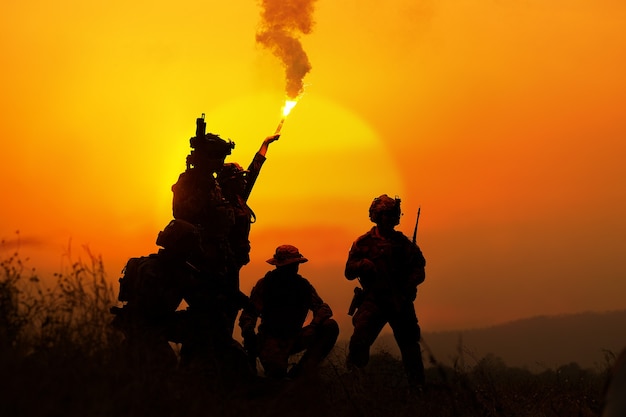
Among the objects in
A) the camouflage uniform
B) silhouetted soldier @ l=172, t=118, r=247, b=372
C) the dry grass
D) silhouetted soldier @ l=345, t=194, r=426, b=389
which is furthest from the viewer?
silhouetted soldier @ l=345, t=194, r=426, b=389

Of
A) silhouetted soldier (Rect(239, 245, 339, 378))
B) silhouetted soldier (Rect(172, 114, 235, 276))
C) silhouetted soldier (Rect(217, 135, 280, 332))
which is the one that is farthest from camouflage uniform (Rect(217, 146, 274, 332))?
silhouetted soldier (Rect(172, 114, 235, 276))

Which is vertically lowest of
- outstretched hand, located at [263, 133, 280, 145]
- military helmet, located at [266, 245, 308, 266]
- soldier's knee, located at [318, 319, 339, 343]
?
soldier's knee, located at [318, 319, 339, 343]

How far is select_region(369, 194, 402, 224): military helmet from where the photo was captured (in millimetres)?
14852

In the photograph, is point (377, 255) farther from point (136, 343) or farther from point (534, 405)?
point (136, 343)

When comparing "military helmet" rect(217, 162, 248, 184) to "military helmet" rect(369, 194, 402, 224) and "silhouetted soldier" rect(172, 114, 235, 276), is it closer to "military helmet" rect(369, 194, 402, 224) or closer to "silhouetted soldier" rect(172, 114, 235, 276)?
"silhouetted soldier" rect(172, 114, 235, 276)

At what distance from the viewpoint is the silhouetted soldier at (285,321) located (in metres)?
12.7

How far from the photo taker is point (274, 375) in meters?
12.4

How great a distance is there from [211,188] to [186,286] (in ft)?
4.70

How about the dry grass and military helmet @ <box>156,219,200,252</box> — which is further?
military helmet @ <box>156,219,200,252</box>

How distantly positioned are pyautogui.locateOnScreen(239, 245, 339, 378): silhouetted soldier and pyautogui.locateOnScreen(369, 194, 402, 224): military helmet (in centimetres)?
196

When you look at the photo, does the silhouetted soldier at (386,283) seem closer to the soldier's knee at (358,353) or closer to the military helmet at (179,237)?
the soldier's knee at (358,353)

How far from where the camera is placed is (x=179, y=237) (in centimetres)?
1121

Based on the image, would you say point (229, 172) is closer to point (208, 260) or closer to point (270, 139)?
point (270, 139)

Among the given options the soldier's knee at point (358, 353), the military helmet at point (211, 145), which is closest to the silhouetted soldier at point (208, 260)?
the military helmet at point (211, 145)
